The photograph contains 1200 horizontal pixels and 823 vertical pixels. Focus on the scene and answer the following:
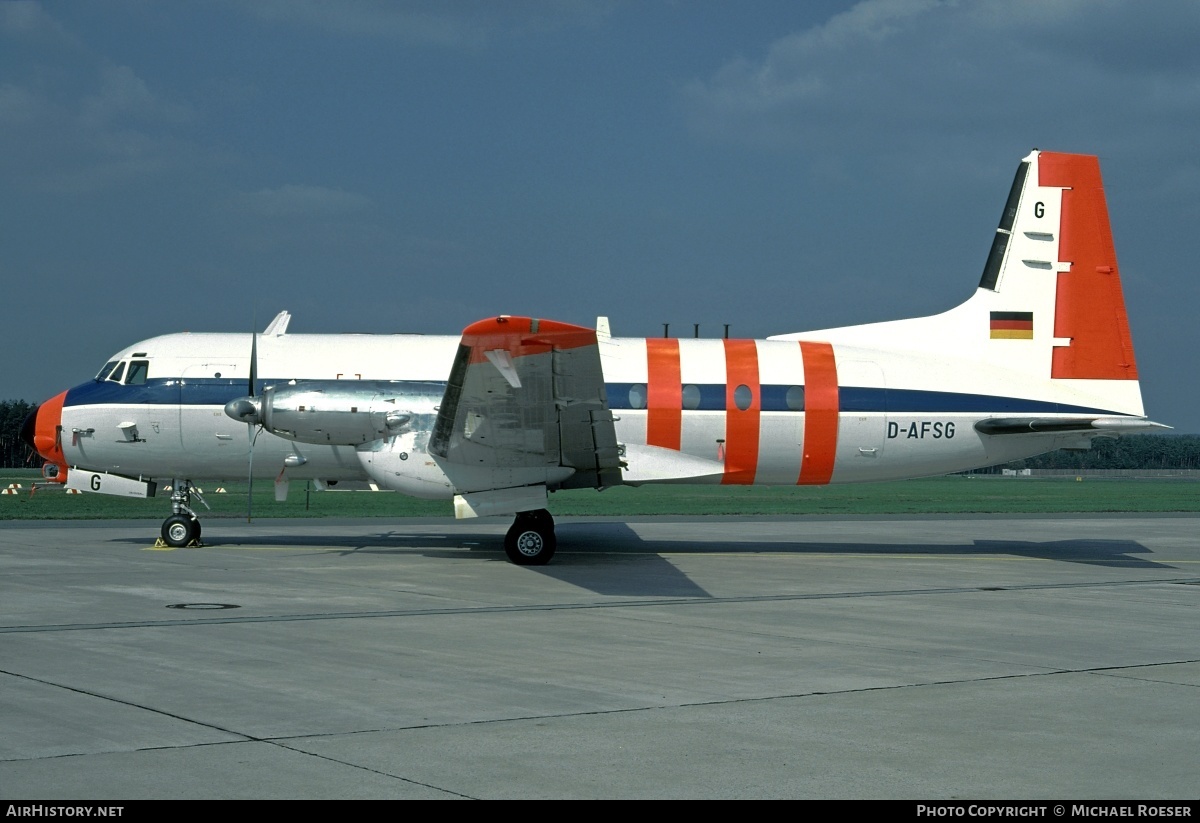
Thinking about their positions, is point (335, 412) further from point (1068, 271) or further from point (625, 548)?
point (1068, 271)

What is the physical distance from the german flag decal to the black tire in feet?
51.6

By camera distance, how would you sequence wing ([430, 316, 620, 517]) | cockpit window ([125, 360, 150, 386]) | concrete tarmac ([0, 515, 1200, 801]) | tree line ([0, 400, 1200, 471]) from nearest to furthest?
1. concrete tarmac ([0, 515, 1200, 801])
2. wing ([430, 316, 620, 517])
3. cockpit window ([125, 360, 150, 386])
4. tree line ([0, 400, 1200, 471])

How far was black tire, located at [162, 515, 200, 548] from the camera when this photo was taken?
856 inches

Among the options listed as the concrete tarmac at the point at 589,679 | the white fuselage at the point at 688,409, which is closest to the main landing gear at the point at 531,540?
the concrete tarmac at the point at 589,679

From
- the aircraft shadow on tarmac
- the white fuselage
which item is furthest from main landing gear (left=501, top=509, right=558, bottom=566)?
the white fuselage

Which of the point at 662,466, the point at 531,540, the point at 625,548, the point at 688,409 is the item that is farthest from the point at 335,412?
the point at 625,548

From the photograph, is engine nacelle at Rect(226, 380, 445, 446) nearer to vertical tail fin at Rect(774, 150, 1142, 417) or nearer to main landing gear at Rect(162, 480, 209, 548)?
main landing gear at Rect(162, 480, 209, 548)

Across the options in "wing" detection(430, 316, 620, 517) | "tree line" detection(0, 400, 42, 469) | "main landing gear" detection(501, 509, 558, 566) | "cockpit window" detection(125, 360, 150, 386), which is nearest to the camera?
"wing" detection(430, 316, 620, 517)

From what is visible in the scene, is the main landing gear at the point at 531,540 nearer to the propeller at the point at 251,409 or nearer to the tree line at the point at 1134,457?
the propeller at the point at 251,409

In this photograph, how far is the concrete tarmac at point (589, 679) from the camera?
264 inches

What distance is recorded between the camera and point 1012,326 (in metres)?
22.0

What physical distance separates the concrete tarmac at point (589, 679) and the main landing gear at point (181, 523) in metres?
0.93

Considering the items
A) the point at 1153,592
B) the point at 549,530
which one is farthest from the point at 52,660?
the point at 1153,592

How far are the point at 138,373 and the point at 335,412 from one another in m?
4.88
